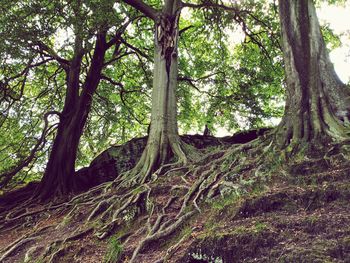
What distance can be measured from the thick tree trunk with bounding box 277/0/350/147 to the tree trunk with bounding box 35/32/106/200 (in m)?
5.82

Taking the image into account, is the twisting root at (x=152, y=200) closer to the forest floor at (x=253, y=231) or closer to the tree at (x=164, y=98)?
the forest floor at (x=253, y=231)

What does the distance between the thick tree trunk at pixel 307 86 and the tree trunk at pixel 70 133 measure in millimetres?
5815

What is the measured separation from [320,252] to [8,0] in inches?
288

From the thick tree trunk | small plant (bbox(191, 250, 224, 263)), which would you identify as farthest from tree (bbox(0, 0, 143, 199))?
small plant (bbox(191, 250, 224, 263))

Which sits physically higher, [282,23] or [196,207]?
[282,23]

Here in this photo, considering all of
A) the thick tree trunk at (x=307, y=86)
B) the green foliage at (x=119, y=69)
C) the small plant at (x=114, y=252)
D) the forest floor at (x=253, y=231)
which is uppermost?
the green foliage at (x=119, y=69)

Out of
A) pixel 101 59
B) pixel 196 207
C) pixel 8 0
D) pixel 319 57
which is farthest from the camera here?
pixel 101 59

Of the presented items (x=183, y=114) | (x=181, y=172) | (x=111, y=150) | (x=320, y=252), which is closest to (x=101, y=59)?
(x=111, y=150)

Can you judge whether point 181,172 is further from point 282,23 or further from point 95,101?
point 95,101

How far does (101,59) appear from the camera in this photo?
1031 centimetres

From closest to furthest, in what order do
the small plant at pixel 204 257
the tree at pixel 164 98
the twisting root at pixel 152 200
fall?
the small plant at pixel 204 257 < the twisting root at pixel 152 200 < the tree at pixel 164 98

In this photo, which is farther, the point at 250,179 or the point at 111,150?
the point at 111,150

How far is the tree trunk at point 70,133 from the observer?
8.41 metres

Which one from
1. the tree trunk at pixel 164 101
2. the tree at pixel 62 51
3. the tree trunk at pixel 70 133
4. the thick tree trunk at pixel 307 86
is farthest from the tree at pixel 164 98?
the thick tree trunk at pixel 307 86
